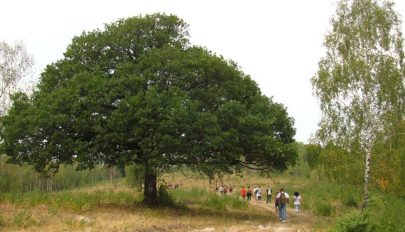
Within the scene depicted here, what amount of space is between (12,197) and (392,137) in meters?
23.1

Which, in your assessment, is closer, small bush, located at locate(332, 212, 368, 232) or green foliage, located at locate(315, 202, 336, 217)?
small bush, located at locate(332, 212, 368, 232)

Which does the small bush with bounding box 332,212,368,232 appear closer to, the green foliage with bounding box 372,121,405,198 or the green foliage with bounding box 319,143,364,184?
the green foliage with bounding box 372,121,405,198

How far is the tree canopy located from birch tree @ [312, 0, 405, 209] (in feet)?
11.6

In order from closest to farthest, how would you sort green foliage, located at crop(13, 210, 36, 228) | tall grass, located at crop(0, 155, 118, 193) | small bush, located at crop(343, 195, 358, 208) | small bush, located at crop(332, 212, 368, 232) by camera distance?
small bush, located at crop(332, 212, 368, 232) → green foliage, located at crop(13, 210, 36, 228) → small bush, located at crop(343, 195, 358, 208) → tall grass, located at crop(0, 155, 118, 193)

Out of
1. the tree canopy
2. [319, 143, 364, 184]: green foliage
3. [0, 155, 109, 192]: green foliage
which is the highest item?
the tree canopy

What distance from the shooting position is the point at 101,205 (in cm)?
2558

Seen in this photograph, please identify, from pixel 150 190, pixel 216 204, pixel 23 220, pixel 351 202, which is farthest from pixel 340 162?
pixel 23 220

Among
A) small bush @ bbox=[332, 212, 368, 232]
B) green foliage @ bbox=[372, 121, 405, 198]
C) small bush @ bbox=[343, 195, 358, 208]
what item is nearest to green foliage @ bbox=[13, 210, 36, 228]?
small bush @ bbox=[332, 212, 368, 232]

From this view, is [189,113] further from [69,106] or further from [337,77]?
[337,77]

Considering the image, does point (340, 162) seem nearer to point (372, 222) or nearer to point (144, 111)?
point (144, 111)

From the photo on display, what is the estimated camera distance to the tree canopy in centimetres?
2336

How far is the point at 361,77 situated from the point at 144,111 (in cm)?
1378

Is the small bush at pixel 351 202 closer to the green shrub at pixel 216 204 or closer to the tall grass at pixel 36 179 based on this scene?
the green shrub at pixel 216 204

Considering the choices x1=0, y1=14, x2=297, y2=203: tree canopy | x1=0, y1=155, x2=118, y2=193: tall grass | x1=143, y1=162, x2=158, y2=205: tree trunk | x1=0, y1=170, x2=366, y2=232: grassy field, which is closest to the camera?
x1=0, y1=170, x2=366, y2=232: grassy field
